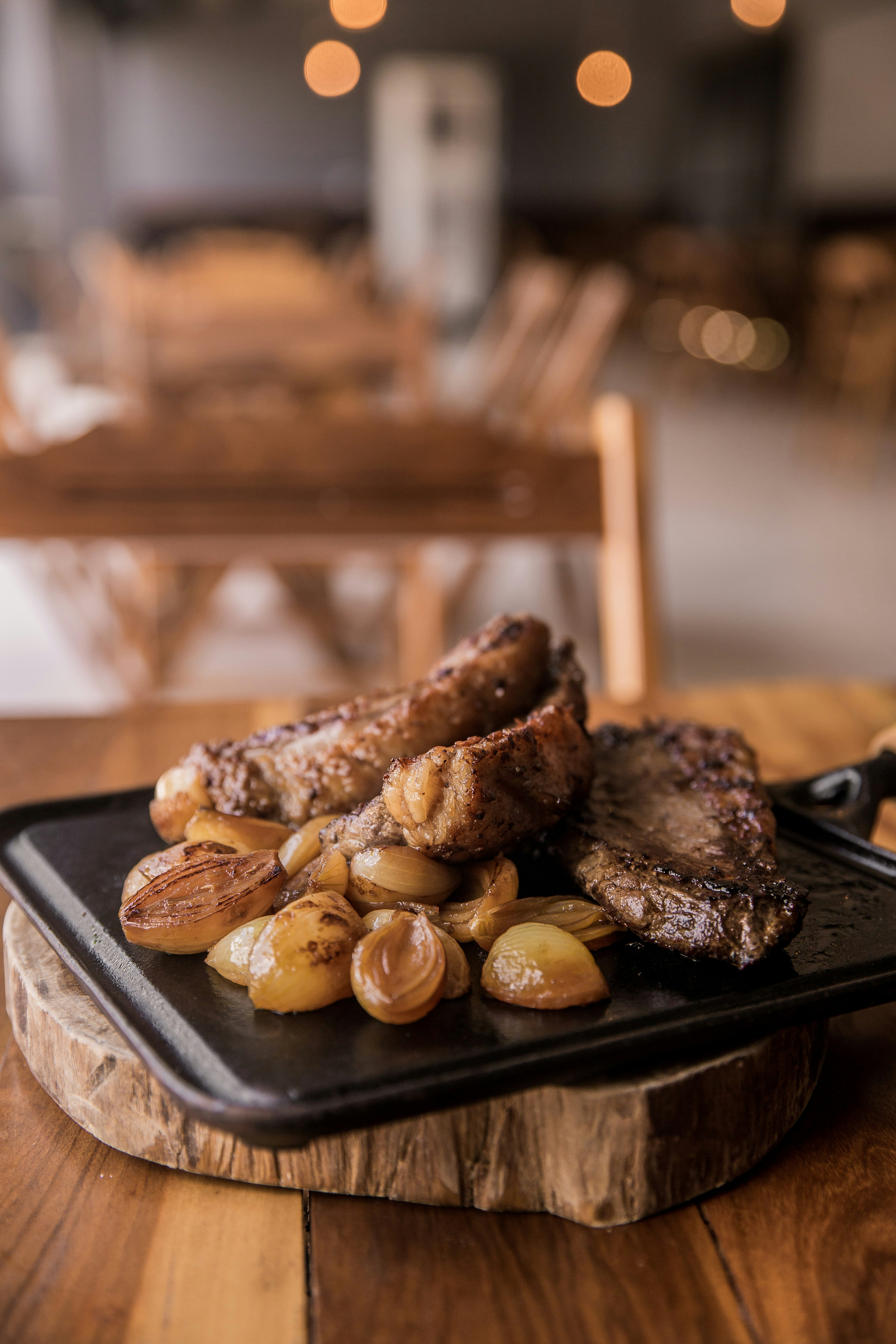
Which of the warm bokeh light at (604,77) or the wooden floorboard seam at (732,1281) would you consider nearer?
the wooden floorboard seam at (732,1281)

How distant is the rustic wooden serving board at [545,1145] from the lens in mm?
713

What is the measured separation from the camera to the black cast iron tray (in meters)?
0.64

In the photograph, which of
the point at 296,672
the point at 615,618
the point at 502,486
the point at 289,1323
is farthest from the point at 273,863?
the point at 296,672

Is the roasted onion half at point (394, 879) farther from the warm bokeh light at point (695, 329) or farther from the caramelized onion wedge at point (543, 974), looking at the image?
the warm bokeh light at point (695, 329)

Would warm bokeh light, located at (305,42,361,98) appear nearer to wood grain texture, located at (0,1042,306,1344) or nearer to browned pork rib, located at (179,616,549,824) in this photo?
A: browned pork rib, located at (179,616,549,824)

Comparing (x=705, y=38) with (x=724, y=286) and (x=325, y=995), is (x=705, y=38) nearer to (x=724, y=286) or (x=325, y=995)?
(x=724, y=286)

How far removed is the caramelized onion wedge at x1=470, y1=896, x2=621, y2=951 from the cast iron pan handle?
308mm

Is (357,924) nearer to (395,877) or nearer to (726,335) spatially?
(395,877)

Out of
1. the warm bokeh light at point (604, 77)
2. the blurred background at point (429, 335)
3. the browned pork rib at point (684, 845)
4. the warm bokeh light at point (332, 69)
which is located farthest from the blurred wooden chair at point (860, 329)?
the warm bokeh light at point (332, 69)

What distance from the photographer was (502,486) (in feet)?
7.23

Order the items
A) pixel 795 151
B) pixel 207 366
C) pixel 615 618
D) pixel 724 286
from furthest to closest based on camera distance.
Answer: pixel 795 151
pixel 724 286
pixel 207 366
pixel 615 618

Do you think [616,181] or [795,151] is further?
[616,181]

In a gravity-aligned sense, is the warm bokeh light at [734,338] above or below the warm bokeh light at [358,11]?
below

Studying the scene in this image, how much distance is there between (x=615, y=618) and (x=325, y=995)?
138cm
